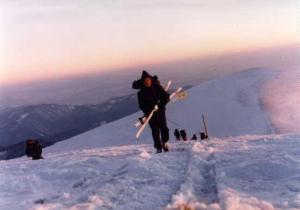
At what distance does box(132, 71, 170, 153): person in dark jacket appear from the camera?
14.6 m

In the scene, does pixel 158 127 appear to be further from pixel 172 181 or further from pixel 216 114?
pixel 216 114

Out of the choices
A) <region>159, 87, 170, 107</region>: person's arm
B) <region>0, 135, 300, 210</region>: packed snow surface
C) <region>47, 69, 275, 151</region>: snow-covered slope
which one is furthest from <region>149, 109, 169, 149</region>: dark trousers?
<region>47, 69, 275, 151</region>: snow-covered slope

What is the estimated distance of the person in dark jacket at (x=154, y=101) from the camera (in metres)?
14.6

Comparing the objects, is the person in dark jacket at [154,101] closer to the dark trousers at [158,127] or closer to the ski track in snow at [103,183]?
the dark trousers at [158,127]

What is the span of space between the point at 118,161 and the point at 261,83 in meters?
62.2

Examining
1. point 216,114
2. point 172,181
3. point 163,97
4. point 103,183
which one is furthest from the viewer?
point 216,114

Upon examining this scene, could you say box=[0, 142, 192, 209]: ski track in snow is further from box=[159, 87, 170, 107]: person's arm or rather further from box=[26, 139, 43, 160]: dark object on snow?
box=[26, 139, 43, 160]: dark object on snow

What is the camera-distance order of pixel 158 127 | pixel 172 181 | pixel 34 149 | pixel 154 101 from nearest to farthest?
pixel 172 181
pixel 154 101
pixel 158 127
pixel 34 149

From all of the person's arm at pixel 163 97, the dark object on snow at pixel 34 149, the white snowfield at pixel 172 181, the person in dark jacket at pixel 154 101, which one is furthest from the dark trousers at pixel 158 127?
the dark object on snow at pixel 34 149

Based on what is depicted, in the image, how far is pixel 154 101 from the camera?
48.4 ft

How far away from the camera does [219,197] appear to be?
794 cm

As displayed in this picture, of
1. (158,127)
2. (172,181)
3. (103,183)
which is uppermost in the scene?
(158,127)

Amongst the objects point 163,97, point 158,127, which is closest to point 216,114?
point 158,127

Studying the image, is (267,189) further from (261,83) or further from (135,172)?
(261,83)
